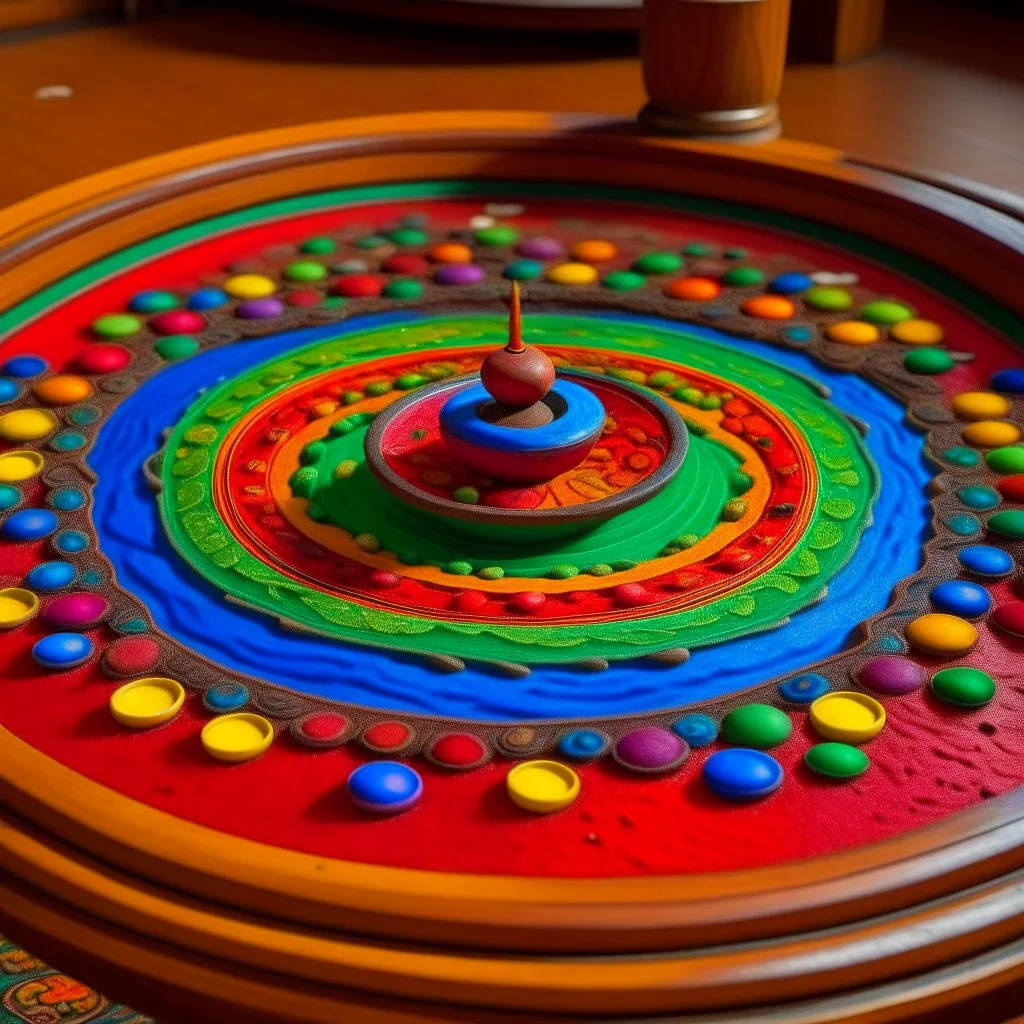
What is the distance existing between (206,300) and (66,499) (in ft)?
1.86

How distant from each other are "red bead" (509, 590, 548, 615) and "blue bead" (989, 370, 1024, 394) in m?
0.77

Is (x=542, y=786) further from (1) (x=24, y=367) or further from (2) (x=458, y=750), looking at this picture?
(1) (x=24, y=367)

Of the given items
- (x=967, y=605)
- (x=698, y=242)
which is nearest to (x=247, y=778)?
(x=967, y=605)

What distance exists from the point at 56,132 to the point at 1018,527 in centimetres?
194

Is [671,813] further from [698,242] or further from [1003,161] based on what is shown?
[1003,161]

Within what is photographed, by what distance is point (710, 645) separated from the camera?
5.15 feet

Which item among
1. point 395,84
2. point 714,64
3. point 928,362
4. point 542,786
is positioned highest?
point 714,64

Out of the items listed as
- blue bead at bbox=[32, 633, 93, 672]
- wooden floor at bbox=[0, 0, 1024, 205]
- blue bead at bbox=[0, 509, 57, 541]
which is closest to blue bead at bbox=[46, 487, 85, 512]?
blue bead at bbox=[0, 509, 57, 541]

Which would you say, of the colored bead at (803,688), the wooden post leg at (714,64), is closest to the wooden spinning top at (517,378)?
the colored bead at (803,688)

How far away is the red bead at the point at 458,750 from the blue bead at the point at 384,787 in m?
0.04

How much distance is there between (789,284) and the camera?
2.33m

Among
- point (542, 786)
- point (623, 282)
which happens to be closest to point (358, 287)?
point (623, 282)

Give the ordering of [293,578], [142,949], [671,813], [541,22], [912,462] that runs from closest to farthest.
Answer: [142,949]
[671,813]
[293,578]
[912,462]
[541,22]

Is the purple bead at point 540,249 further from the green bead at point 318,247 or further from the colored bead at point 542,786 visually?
the colored bead at point 542,786
